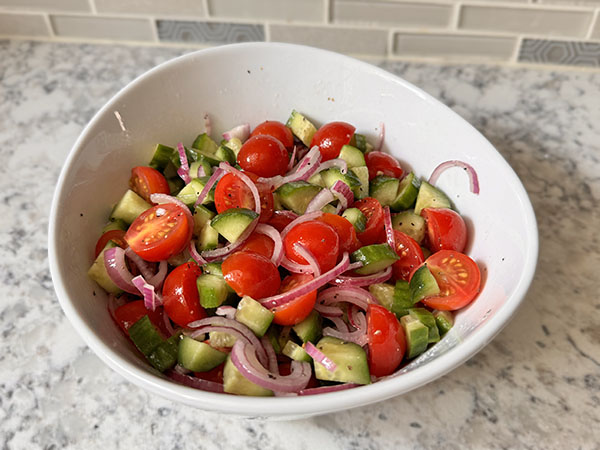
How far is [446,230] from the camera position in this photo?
121cm

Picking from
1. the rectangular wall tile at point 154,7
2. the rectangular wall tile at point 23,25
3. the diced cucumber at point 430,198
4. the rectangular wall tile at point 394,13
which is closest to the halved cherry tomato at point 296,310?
the diced cucumber at point 430,198

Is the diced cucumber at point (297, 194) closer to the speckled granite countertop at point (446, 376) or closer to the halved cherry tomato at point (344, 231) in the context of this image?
the halved cherry tomato at point (344, 231)

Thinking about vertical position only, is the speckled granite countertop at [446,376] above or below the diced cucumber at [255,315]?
below

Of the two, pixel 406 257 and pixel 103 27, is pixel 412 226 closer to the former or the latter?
pixel 406 257

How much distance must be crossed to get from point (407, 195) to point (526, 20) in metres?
0.78

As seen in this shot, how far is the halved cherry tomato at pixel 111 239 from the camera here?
4.07ft

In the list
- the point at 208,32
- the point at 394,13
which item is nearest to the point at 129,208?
the point at 208,32

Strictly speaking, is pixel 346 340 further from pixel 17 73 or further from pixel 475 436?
pixel 17 73

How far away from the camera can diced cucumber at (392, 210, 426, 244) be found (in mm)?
1256

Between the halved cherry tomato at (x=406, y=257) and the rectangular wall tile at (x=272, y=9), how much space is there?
0.86 metres

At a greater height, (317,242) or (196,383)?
(317,242)

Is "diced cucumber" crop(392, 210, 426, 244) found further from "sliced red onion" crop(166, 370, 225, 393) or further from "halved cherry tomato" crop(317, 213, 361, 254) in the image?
"sliced red onion" crop(166, 370, 225, 393)

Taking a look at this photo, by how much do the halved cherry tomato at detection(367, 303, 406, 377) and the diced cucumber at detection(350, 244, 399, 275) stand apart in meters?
0.11

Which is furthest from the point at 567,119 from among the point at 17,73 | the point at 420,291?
the point at 17,73
